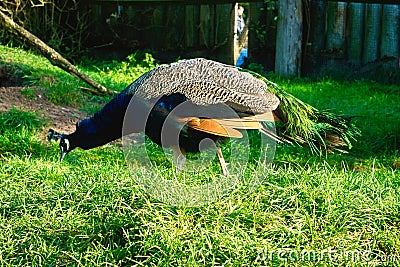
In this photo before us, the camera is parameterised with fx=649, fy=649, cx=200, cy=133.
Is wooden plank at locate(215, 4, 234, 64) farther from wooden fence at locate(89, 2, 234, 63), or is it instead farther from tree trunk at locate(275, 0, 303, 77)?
tree trunk at locate(275, 0, 303, 77)

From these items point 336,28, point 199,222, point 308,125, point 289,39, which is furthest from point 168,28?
point 199,222

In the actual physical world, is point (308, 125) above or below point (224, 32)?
below

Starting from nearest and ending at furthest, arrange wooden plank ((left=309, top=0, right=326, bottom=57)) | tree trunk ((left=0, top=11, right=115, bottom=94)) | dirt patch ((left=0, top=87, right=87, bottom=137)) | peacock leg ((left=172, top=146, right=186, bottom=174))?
peacock leg ((left=172, top=146, right=186, bottom=174)) < dirt patch ((left=0, top=87, right=87, bottom=137)) < tree trunk ((left=0, top=11, right=115, bottom=94)) < wooden plank ((left=309, top=0, right=326, bottom=57))

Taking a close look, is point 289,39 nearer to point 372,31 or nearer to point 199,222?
point 372,31

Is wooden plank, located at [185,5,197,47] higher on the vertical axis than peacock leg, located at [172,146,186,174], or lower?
higher

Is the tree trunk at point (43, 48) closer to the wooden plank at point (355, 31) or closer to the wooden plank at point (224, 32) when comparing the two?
the wooden plank at point (224, 32)

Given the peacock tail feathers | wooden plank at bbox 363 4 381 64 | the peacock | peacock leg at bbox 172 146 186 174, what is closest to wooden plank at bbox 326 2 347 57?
wooden plank at bbox 363 4 381 64

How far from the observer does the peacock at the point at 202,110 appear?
4148 mm

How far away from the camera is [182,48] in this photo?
10570 mm

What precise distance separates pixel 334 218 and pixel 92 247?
1.26 metres

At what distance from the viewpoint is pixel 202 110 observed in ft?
13.6

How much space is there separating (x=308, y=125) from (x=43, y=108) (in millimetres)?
3042

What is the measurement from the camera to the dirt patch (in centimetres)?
612

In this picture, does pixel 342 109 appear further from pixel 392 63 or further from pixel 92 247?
pixel 92 247
